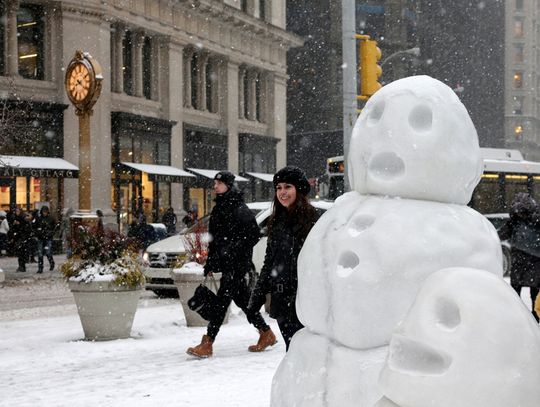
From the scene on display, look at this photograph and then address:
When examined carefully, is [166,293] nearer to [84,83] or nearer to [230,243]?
[84,83]

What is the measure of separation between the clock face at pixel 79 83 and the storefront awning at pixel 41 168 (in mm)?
9414

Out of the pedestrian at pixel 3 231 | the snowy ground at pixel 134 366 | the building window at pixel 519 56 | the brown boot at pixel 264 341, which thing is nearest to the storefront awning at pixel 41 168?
the pedestrian at pixel 3 231

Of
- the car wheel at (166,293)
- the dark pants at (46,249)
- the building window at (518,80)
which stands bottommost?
the car wheel at (166,293)

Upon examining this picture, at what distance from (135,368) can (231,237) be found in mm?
1675

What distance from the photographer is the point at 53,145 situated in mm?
30688

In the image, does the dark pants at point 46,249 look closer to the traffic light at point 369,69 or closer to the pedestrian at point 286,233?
the traffic light at point 369,69

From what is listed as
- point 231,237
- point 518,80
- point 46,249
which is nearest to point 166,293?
point 231,237

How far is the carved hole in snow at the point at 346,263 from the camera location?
368cm

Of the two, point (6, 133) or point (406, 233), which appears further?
point (6, 133)

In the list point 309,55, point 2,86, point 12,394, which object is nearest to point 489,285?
point 12,394

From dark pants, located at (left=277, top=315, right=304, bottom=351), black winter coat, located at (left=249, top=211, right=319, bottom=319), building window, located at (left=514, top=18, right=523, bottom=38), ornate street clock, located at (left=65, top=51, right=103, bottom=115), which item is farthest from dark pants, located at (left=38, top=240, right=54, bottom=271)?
building window, located at (left=514, top=18, right=523, bottom=38)

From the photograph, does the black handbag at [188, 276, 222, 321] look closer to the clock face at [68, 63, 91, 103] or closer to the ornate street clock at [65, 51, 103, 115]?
the ornate street clock at [65, 51, 103, 115]

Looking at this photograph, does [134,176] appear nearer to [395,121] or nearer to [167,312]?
[167,312]

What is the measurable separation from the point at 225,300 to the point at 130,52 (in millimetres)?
28135
